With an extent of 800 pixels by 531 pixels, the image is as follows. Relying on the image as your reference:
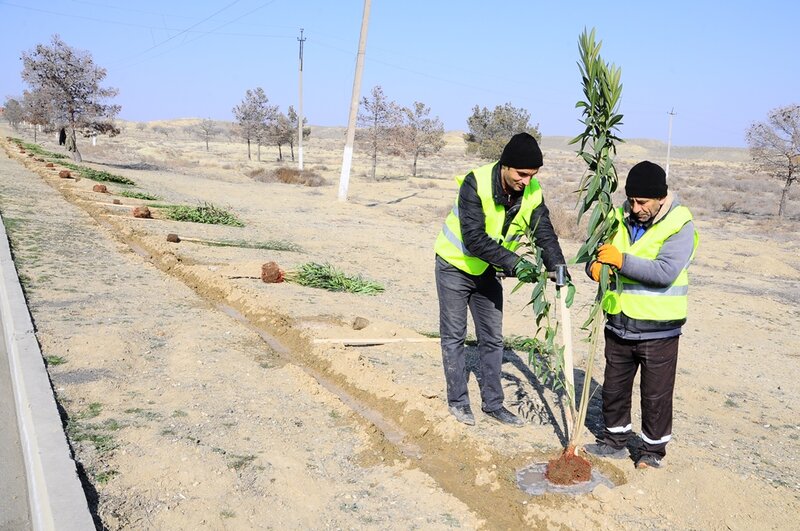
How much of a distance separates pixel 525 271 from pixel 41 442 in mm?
2920

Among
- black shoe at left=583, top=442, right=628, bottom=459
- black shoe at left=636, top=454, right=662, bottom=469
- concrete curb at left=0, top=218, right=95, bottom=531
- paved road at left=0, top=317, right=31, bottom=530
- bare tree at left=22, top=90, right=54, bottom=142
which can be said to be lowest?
paved road at left=0, top=317, right=31, bottom=530

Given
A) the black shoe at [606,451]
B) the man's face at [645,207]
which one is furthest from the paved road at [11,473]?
the man's face at [645,207]

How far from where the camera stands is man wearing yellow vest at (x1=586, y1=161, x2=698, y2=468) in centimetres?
372

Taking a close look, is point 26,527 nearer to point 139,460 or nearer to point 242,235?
point 139,460

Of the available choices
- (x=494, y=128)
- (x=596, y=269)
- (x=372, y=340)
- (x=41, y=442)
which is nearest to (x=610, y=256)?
(x=596, y=269)

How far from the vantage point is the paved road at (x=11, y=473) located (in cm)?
346

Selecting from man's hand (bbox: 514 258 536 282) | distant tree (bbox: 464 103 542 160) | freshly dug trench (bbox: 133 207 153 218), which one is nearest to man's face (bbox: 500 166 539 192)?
man's hand (bbox: 514 258 536 282)

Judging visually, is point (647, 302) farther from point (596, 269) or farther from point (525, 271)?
point (525, 271)

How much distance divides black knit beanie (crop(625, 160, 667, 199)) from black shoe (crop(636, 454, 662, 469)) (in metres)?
1.57

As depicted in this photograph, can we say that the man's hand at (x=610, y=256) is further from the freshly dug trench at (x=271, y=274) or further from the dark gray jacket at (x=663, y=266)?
Result: the freshly dug trench at (x=271, y=274)

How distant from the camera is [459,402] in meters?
4.69

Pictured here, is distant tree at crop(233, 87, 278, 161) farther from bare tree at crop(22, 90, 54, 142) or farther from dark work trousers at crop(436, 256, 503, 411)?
dark work trousers at crop(436, 256, 503, 411)

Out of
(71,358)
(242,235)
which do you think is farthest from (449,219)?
(242,235)

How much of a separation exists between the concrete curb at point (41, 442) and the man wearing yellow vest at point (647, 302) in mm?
2955
